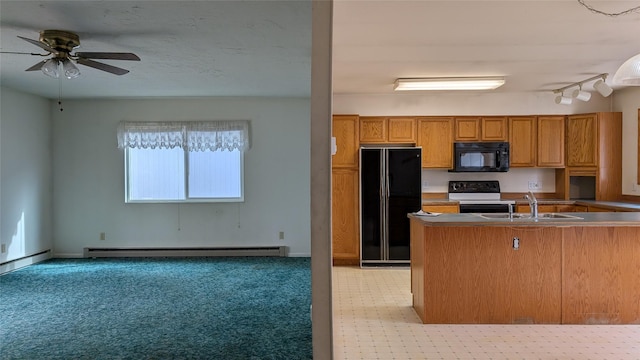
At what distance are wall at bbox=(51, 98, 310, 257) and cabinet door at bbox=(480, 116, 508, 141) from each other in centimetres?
251

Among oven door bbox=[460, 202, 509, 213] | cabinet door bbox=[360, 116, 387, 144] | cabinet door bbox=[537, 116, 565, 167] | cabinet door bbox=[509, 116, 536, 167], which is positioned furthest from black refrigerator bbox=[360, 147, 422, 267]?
cabinet door bbox=[537, 116, 565, 167]

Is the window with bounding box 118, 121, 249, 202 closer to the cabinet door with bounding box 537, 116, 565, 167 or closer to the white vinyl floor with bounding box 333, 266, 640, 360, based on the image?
the white vinyl floor with bounding box 333, 266, 640, 360

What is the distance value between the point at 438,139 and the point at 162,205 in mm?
4132

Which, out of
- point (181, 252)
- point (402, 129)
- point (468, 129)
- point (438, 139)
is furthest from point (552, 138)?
point (181, 252)

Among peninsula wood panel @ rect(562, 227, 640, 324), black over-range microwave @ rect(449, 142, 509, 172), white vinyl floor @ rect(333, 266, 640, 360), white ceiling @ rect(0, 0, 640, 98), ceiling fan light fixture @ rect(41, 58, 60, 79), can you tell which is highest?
white ceiling @ rect(0, 0, 640, 98)

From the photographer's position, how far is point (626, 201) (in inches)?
205

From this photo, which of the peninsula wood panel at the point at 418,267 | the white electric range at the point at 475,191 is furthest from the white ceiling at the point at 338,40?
the peninsula wood panel at the point at 418,267

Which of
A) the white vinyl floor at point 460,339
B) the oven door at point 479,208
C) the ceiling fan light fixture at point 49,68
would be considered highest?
the ceiling fan light fixture at point 49,68

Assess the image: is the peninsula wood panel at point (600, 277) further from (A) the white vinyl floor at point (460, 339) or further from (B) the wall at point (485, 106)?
(B) the wall at point (485, 106)

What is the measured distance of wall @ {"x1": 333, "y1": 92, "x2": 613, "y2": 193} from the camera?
220 inches

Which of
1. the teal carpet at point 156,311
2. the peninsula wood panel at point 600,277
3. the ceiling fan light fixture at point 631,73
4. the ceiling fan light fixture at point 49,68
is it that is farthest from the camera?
the peninsula wood panel at point 600,277

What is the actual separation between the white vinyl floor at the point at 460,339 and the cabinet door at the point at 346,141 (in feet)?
7.07

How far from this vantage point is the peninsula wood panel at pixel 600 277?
328cm

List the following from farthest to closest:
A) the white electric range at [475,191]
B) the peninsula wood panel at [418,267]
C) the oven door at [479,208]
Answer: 1. the white electric range at [475,191]
2. the oven door at [479,208]
3. the peninsula wood panel at [418,267]
